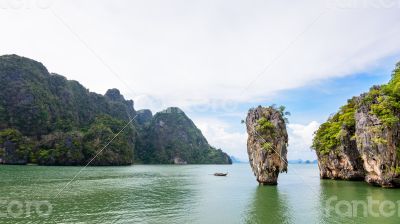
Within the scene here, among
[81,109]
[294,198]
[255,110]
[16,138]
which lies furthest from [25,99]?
[294,198]

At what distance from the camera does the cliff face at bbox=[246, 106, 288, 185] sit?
39.3 meters

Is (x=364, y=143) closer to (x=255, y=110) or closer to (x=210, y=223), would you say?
(x=255, y=110)

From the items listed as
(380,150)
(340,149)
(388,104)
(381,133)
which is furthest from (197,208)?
(340,149)

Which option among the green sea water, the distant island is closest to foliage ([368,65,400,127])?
the green sea water

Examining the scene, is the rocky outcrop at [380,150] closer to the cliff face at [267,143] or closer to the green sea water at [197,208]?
the green sea water at [197,208]

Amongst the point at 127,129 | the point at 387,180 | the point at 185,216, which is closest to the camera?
the point at 185,216

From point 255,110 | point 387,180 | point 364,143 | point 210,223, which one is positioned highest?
point 255,110

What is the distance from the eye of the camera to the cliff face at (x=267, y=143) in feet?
A: 129

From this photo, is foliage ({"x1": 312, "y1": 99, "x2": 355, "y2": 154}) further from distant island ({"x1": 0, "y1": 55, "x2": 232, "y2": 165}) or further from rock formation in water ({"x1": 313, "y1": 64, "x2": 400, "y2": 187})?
distant island ({"x1": 0, "y1": 55, "x2": 232, "y2": 165})

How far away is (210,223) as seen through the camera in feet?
70.4

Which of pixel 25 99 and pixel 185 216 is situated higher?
pixel 25 99

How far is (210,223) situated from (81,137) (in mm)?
108933

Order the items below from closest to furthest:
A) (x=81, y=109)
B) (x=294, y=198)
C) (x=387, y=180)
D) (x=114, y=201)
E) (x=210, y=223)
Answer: (x=210, y=223), (x=114, y=201), (x=294, y=198), (x=387, y=180), (x=81, y=109)

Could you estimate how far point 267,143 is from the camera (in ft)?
128
